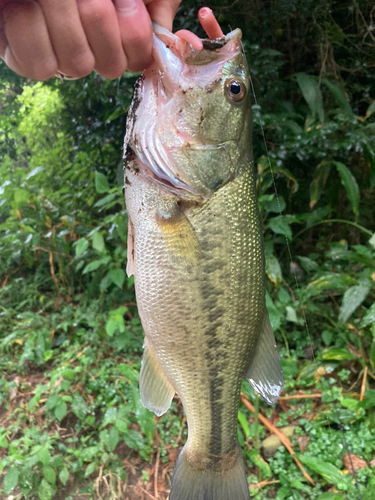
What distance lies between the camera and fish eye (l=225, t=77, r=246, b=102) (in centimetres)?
88

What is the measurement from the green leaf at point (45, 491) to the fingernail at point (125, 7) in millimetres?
1873

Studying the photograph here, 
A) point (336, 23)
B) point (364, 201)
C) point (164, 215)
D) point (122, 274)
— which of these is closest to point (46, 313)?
point (122, 274)

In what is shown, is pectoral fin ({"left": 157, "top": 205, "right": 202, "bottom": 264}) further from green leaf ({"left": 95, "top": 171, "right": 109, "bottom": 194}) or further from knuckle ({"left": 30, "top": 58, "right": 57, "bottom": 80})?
green leaf ({"left": 95, "top": 171, "right": 109, "bottom": 194})

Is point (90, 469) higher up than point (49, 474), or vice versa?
point (49, 474)

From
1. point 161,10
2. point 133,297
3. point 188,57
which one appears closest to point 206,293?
point 188,57

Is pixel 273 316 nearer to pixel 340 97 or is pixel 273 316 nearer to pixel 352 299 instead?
pixel 352 299

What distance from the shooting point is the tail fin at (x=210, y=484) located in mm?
1018

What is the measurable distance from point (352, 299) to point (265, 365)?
4.28ft

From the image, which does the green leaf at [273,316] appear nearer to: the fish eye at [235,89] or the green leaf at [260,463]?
the green leaf at [260,463]

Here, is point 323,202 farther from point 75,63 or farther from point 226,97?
point 75,63

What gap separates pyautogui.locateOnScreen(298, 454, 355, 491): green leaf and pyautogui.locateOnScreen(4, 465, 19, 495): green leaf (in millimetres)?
1381

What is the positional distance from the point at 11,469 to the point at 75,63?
67.2 inches

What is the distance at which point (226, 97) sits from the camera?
2.91 ft

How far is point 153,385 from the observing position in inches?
41.4
